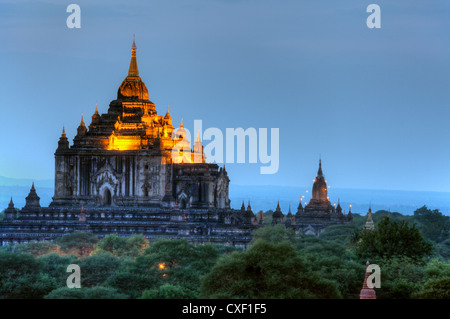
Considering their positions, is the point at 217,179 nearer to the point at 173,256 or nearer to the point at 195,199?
the point at 195,199

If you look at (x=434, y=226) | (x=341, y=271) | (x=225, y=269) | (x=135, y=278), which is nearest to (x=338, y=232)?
(x=434, y=226)

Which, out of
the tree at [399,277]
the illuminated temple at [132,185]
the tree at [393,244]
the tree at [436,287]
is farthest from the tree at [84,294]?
the illuminated temple at [132,185]

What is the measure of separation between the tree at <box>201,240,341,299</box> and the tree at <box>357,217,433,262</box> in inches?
794

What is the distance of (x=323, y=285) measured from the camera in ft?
220

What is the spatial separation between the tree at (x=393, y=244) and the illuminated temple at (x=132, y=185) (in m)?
19.4

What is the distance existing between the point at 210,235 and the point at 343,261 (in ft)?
93.4

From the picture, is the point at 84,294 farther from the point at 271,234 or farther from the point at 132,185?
the point at 132,185

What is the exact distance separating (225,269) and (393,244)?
25.0 m

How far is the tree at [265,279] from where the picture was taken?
6550 centimetres

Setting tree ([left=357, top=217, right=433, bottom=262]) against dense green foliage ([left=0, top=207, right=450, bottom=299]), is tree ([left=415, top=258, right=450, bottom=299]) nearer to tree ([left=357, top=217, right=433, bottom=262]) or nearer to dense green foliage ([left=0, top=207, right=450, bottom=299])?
dense green foliage ([left=0, top=207, right=450, bottom=299])

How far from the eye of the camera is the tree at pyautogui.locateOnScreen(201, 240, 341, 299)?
215ft

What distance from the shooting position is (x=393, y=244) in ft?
294

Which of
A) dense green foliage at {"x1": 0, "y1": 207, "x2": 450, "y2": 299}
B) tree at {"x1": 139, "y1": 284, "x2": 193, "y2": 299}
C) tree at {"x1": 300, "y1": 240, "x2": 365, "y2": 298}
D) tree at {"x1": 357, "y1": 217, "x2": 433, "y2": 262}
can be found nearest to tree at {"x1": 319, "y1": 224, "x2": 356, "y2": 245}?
dense green foliage at {"x1": 0, "y1": 207, "x2": 450, "y2": 299}

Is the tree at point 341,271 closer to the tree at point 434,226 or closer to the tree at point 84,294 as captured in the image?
the tree at point 84,294
